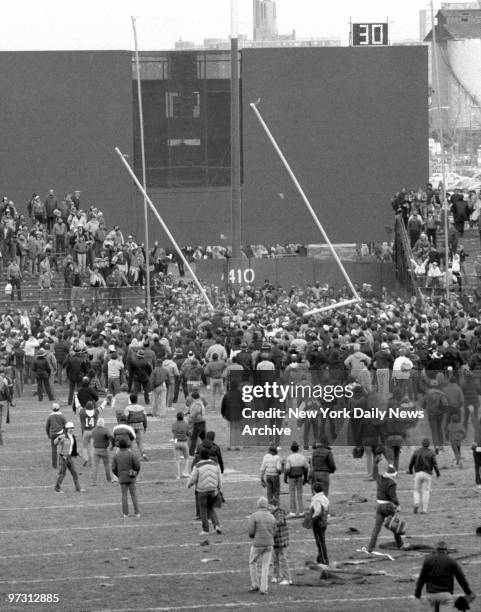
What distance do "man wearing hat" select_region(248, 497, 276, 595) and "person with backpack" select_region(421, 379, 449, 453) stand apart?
7982 millimetres

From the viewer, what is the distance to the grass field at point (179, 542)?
824 inches

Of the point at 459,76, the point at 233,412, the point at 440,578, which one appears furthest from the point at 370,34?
the point at 440,578

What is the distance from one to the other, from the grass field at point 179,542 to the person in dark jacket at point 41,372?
508cm

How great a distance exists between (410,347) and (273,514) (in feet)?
38.2

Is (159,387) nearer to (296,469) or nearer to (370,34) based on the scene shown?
(296,469)

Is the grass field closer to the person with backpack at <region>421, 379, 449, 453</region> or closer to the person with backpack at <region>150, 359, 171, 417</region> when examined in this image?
the person with backpack at <region>421, 379, 449, 453</region>

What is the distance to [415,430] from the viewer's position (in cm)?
2861

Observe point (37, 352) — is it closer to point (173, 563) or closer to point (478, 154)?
point (173, 563)

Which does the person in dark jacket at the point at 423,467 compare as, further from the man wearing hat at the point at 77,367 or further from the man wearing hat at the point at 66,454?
the man wearing hat at the point at 77,367

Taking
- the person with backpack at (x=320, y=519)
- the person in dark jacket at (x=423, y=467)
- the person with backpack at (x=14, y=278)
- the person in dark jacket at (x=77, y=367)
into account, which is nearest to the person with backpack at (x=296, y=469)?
the person in dark jacket at (x=423, y=467)

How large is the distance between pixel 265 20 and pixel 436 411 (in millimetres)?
84107

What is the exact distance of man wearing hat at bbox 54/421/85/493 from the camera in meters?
27.2

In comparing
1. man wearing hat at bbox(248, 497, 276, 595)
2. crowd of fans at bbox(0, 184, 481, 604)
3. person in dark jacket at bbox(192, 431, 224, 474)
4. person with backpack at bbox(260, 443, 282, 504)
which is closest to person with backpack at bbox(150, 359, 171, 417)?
crowd of fans at bbox(0, 184, 481, 604)

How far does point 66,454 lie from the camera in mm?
27234
